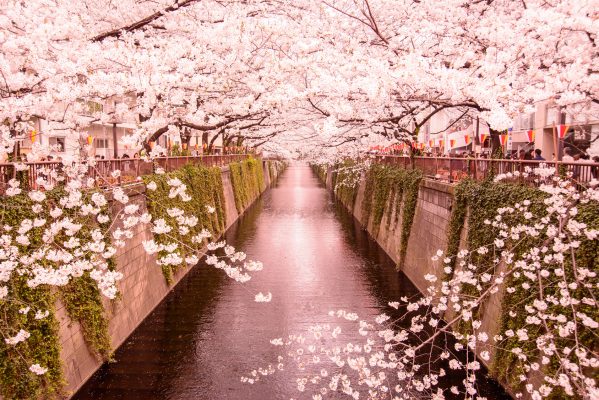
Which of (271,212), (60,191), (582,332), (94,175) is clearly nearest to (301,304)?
(94,175)

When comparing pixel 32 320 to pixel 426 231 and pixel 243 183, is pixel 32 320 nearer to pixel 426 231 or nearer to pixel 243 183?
pixel 426 231

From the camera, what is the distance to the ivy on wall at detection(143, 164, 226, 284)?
615 inches

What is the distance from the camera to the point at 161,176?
54.2ft

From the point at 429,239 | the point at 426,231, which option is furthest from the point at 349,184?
the point at 429,239

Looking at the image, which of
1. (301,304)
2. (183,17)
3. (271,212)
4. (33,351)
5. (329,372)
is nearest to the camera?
(33,351)

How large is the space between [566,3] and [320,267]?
15072 mm

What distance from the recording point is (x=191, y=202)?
19703 mm

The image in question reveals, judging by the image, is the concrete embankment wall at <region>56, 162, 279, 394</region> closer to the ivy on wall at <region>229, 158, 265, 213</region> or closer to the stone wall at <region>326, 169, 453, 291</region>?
the stone wall at <region>326, 169, 453, 291</region>

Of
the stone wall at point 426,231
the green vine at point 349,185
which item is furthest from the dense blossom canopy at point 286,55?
the green vine at point 349,185

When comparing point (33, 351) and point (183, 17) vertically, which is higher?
point (183, 17)

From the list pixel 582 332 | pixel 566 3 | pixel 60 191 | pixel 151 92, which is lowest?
pixel 582 332

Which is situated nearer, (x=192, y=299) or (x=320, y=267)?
(x=192, y=299)

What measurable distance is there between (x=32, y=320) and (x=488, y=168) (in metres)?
10.6

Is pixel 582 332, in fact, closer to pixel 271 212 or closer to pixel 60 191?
pixel 60 191
